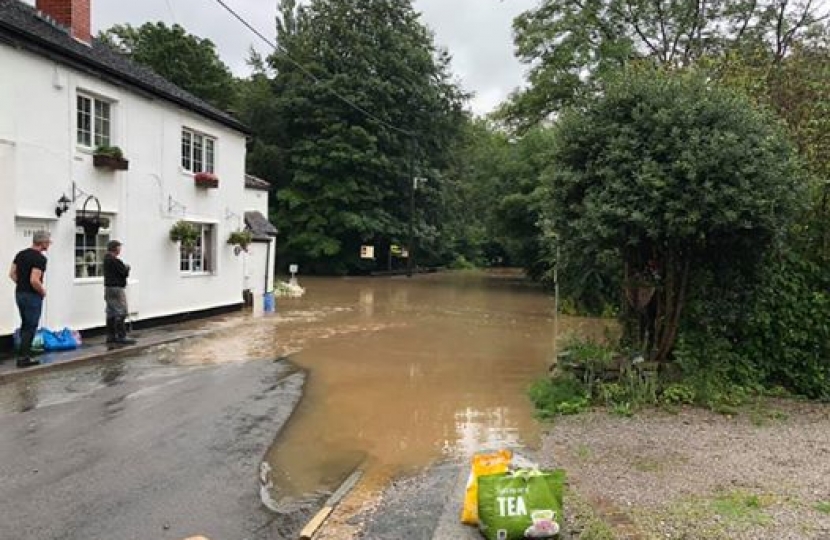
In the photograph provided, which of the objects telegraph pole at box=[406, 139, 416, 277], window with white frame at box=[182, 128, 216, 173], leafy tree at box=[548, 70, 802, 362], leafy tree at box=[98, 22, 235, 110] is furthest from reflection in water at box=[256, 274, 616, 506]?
leafy tree at box=[98, 22, 235, 110]

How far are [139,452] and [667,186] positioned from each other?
608 cm

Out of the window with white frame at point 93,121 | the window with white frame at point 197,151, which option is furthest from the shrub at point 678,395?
the window with white frame at point 197,151

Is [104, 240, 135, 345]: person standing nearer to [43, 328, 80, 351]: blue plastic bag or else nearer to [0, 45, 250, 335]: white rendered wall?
[43, 328, 80, 351]: blue plastic bag

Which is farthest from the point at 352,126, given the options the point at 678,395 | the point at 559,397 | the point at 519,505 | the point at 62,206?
the point at 519,505

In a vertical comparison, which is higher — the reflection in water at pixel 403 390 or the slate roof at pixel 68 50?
the slate roof at pixel 68 50

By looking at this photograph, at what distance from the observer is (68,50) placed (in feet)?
34.6

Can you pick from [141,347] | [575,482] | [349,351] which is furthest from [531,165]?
[575,482]

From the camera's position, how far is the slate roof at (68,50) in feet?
31.9

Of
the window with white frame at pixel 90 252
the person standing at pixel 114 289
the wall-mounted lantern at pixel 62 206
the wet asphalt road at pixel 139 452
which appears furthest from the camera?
the window with white frame at pixel 90 252

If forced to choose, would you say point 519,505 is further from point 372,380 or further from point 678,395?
point 372,380

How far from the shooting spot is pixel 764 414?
700 centimetres

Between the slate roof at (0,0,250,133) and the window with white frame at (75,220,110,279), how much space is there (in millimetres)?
2860

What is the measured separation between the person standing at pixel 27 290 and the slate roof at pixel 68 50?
11.1 feet

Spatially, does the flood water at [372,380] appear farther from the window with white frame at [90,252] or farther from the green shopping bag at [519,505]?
the window with white frame at [90,252]
